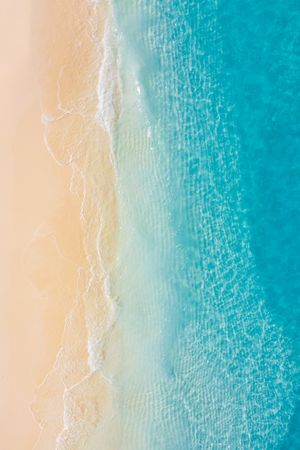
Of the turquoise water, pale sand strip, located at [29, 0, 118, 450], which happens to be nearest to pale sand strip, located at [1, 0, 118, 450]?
pale sand strip, located at [29, 0, 118, 450]

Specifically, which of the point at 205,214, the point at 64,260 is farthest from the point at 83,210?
the point at 205,214

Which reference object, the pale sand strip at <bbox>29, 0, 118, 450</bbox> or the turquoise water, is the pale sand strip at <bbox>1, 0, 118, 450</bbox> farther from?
the turquoise water

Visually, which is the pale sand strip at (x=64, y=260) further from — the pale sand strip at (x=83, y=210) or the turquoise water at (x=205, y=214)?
the turquoise water at (x=205, y=214)


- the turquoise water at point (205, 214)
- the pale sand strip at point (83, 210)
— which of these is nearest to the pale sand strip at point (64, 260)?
the pale sand strip at point (83, 210)

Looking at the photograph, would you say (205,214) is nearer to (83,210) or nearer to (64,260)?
(83,210)

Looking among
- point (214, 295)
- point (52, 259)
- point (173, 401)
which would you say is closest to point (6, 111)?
point (52, 259)
